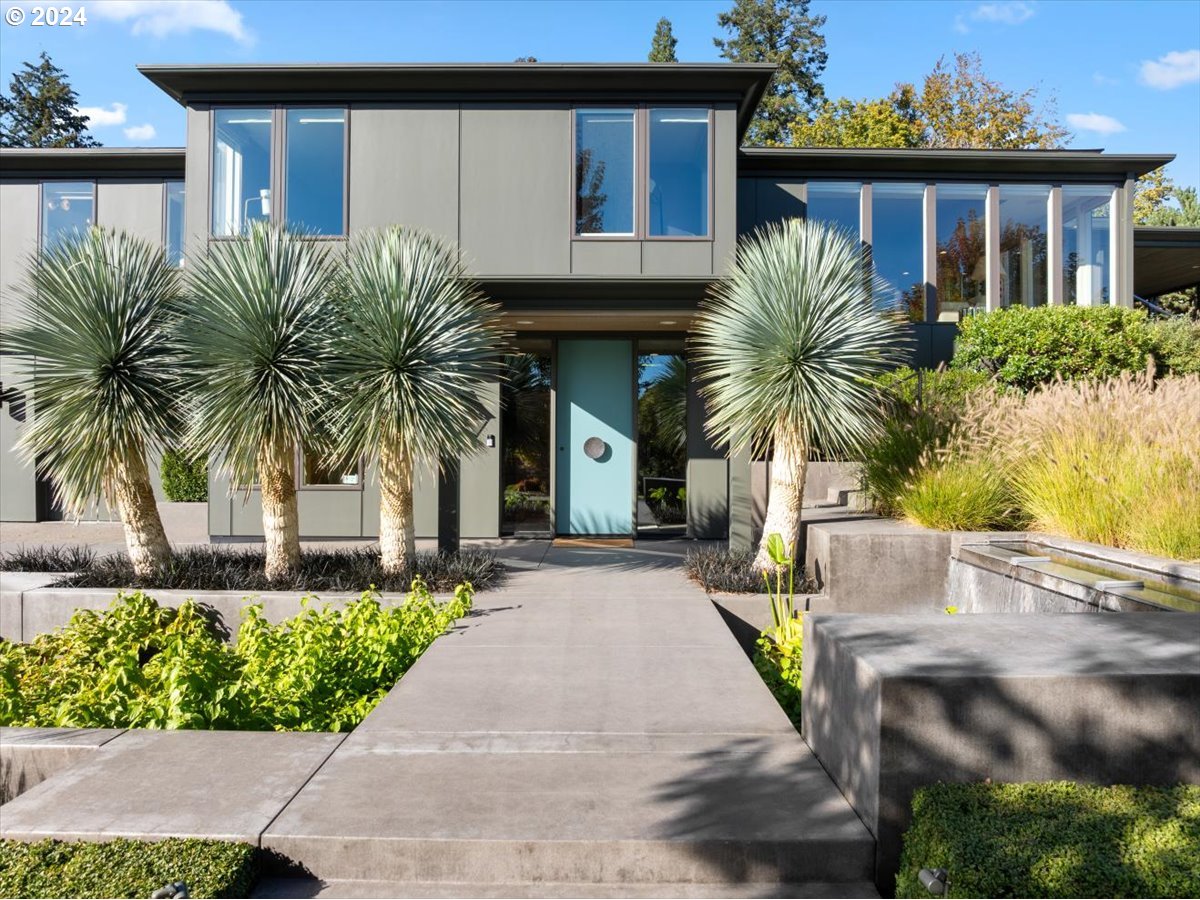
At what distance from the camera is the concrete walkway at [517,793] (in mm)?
3184

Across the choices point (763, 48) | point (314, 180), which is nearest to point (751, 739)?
point (314, 180)

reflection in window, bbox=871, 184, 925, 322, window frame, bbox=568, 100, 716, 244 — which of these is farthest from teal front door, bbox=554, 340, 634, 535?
reflection in window, bbox=871, 184, 925, 322

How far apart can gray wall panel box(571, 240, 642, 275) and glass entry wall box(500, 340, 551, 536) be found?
1.86m

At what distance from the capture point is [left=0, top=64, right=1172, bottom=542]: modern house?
10.6m

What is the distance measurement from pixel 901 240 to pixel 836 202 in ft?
3.78

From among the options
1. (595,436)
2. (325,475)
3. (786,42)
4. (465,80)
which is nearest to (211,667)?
(325,475)

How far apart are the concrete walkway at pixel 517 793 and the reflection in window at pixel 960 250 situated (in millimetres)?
9740

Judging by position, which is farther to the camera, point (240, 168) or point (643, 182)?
point (240, 168)

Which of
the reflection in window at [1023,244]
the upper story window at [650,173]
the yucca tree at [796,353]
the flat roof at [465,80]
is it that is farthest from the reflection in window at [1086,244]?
the yucca tree at [796,353]

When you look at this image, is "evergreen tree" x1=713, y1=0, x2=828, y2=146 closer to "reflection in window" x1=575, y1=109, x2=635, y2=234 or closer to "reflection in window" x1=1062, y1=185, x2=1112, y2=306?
"reflection in window" x1=1062, y1=185, x2=1112, y2=306

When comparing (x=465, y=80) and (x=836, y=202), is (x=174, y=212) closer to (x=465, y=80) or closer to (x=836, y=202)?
(x=465, y=80)

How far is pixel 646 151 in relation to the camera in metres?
10.6

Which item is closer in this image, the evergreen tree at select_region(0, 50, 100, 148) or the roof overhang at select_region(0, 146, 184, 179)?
the roof overhang at select_region(0, 146, 184, 179)

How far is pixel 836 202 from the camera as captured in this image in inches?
520
